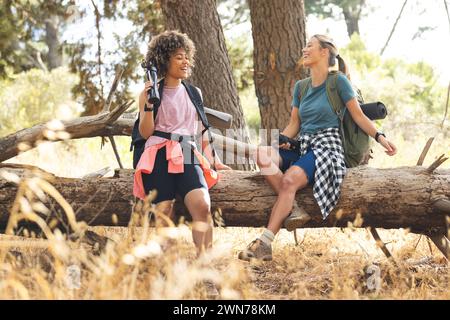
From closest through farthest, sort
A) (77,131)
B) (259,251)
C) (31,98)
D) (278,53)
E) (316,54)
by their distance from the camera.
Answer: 1. (259,251)
2. (316,54)
3. (77,131)
4. (278,53)
5. (31,98)

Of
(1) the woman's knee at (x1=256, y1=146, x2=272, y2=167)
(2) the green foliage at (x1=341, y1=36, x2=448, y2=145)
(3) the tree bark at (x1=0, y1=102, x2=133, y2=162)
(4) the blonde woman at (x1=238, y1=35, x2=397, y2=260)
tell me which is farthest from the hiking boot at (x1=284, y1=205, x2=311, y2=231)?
(2) the green foliage at (x1=341, y1=36, x2=448, y2=145)

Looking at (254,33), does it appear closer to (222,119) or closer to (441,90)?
(222,119)

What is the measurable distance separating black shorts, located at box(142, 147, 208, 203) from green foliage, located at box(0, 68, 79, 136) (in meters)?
11.4

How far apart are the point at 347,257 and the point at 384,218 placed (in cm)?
53

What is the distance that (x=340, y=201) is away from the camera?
552 cm

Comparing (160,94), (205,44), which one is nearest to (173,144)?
(160,94)

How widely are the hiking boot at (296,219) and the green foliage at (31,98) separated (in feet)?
38.1

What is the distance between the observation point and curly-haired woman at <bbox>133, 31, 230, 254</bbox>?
522cm

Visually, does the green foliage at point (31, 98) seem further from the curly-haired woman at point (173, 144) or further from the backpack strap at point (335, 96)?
the backpack strap at point (335, 96)

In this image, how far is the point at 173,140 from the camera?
212 inches

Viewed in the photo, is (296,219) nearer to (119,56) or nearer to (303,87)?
(303,87)

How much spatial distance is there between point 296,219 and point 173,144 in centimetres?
105

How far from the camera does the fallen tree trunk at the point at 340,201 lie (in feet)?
18.0

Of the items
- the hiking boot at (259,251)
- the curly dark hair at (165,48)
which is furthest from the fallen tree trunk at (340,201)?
the curly dark hair at (165,48)
